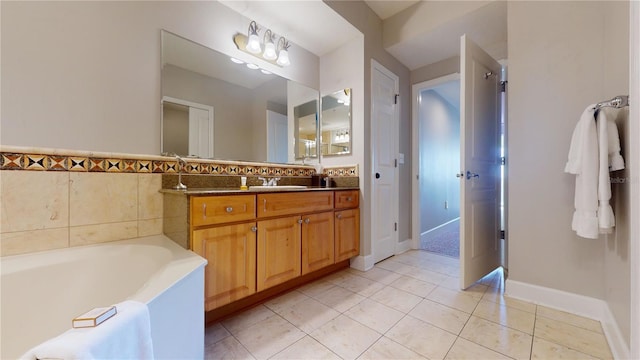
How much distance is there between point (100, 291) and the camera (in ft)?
3.56

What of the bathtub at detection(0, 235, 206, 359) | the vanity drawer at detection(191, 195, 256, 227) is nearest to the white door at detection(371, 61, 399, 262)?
the vanity drawer at detection(191, 195, 256, 227)

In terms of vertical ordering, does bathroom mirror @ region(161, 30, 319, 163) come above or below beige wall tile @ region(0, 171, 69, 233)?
above

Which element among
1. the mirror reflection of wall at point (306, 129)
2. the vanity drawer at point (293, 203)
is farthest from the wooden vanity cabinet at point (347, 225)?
the mirror reflection of wall at point (306, 129)

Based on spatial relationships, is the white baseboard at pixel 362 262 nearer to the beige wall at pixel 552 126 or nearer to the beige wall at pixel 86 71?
the beige wall at pixel 552 126

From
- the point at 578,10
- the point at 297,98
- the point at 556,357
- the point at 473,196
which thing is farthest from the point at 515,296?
the point at 297,98

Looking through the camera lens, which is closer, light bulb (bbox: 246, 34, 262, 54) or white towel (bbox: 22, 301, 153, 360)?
white towel (bbox: 22, 301, 153, 360)

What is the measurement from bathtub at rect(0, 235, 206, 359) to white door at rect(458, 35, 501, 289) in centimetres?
184

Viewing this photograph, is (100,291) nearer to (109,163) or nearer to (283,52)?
(109,163)

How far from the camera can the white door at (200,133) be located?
67.7 inches

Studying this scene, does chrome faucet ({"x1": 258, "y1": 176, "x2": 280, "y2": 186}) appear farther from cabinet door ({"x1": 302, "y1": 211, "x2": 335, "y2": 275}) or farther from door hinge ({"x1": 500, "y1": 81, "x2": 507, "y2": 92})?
door hinge ({"x1": 500, "y1": 81, "x2": 507, "y2": 92})

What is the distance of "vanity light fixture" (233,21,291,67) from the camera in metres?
1.99

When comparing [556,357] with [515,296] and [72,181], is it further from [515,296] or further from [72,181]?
[72,181]

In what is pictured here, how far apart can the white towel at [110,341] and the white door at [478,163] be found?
1951 mm

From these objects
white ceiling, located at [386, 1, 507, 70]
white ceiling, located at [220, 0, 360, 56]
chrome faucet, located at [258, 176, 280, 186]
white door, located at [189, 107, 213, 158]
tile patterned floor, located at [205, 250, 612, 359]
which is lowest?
tile patterned floor, located at [205, 250, 612, 359]
